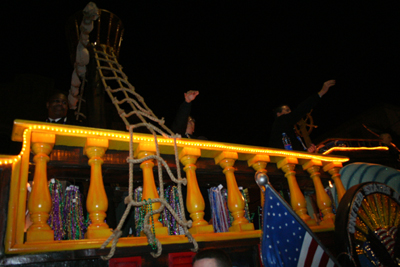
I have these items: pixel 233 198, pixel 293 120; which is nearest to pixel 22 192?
pixel 233 198

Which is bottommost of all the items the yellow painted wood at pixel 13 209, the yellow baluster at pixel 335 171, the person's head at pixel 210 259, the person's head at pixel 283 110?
the person's head at pixel 210 259

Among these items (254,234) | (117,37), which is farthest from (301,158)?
(117,37)

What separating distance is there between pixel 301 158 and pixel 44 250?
7.34ft

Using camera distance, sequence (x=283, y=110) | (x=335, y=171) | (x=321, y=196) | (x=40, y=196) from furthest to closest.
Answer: (x=283, y=110) < (x=335, y=171) < (x=321, y=196) < (x=40, y=196)

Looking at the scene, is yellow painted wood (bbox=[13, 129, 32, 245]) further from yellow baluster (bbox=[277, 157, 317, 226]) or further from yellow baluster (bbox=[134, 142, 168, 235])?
yellow baluster (bbox=[277, 157, 317, 226])

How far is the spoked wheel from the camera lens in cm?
199

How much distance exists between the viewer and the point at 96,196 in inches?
66.1

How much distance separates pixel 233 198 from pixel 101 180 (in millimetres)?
974

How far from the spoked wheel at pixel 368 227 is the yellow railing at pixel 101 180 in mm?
261

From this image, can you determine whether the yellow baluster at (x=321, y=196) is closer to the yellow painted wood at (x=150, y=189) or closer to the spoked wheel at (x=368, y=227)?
the spoked wheel at (x=368, y=227)

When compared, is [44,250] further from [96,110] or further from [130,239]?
[96,110]

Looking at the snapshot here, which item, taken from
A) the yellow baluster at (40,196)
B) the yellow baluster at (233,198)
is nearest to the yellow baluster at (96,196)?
the yellow baluster at (40,196)

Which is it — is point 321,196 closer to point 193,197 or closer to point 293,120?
point 293,120

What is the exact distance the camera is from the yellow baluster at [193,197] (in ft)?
6.12
